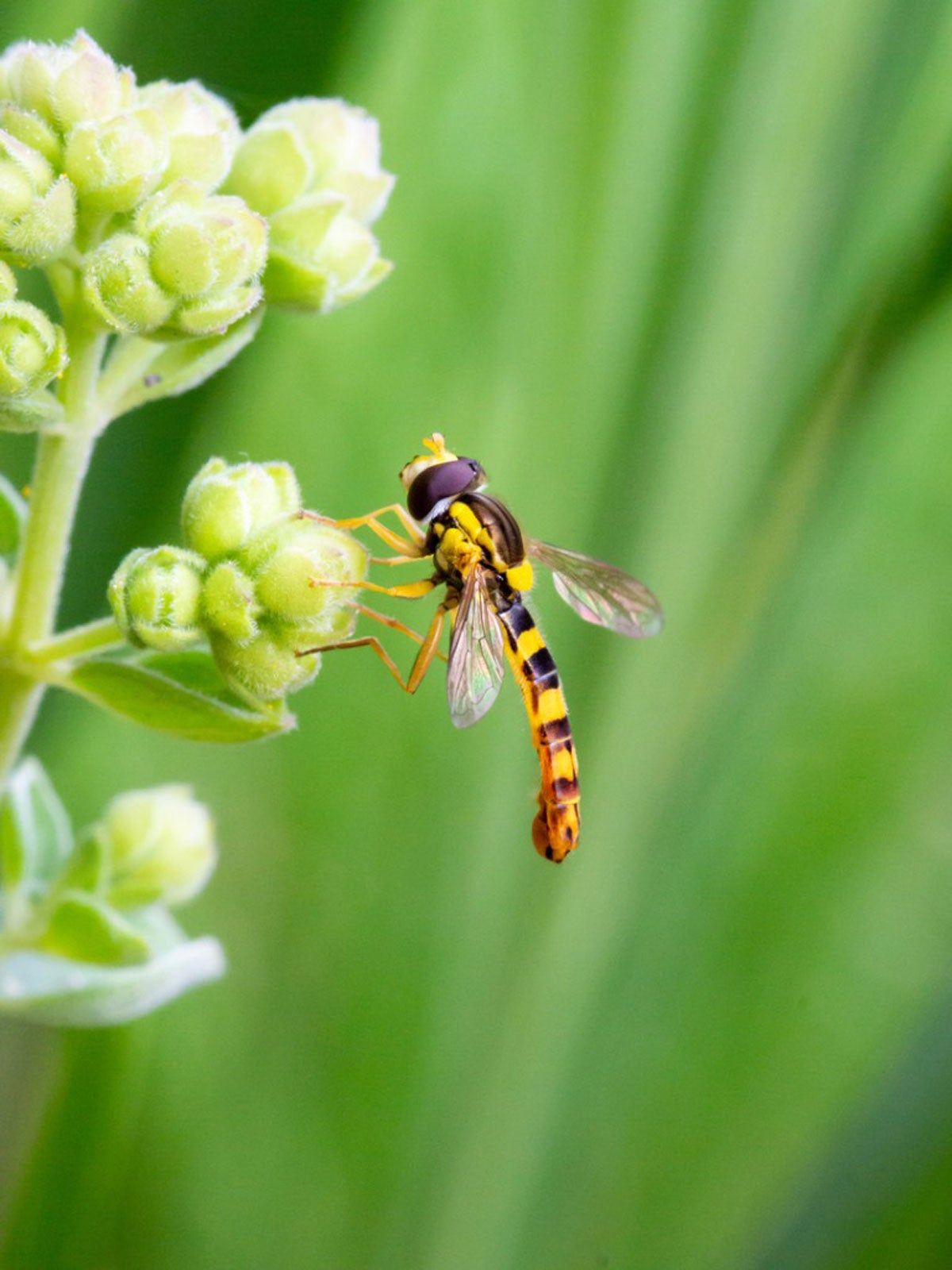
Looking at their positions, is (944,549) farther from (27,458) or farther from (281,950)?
(27,458)

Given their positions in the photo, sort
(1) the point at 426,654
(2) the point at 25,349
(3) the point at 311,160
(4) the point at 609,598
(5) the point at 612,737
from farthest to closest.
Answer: (5) the point at 612,737 < (4) the point at 609,598 < (1) the point at 426,654 < (3) the point at 311,160 < (2) the point at 25,349

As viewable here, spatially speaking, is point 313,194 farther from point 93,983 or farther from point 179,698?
point 93,983

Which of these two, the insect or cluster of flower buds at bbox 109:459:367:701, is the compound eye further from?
cluster of flower buds at bbox 109:459:367:701

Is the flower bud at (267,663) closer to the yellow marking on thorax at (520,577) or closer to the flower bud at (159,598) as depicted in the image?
the flower bud at (159,598)

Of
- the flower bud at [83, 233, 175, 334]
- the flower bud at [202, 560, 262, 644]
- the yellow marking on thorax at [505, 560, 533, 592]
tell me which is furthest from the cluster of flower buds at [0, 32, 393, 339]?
the yellow marking on thorax at [505, 560, 533, 592]

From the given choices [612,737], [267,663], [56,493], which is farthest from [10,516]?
[612,737]

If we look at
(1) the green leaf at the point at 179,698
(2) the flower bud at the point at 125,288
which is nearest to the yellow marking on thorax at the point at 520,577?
(1) the green leaf at the point at 179,698

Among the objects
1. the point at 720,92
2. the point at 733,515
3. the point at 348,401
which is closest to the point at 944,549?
the point at 733,515
